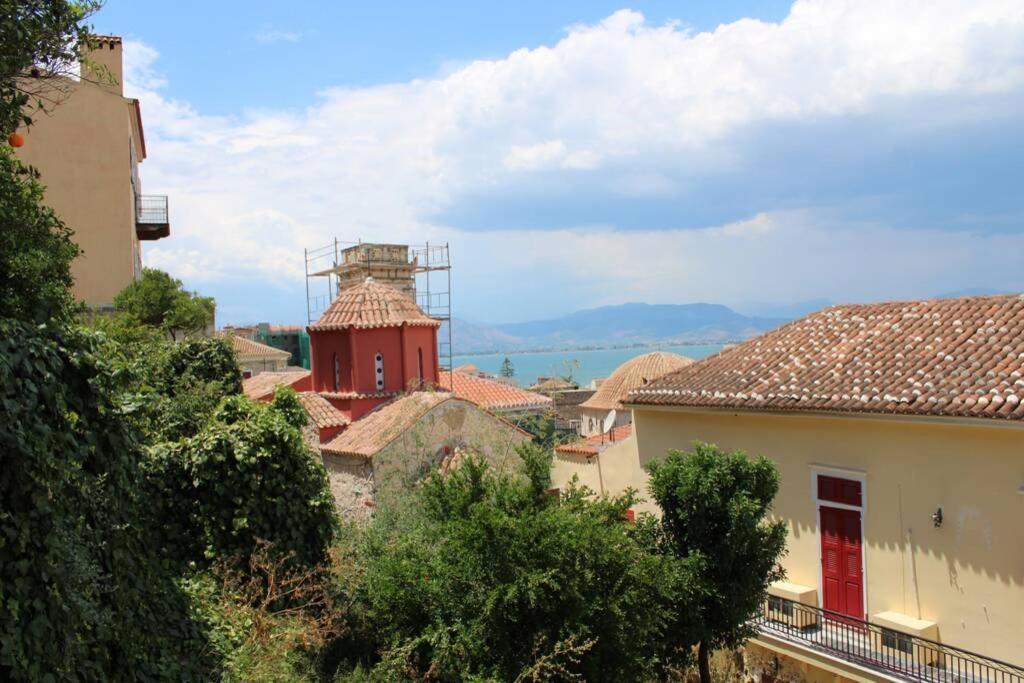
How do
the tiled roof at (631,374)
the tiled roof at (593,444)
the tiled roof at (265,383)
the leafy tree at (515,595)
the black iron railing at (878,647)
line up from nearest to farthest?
the leafy tree at (515,595) → the black iron railing at (878,647) → the tiled roof at (593,444) → the tiled roof at (265,383) → the tiled roof at (631,374)

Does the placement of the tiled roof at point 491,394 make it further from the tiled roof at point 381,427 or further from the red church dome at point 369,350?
the tiled roof at point 381,427

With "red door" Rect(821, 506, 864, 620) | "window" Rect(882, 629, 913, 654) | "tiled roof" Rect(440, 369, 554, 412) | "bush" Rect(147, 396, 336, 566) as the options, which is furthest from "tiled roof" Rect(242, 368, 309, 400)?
"window" Rect(882, 629, 913, 654)

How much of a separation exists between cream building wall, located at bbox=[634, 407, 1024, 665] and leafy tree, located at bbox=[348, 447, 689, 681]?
248 inches

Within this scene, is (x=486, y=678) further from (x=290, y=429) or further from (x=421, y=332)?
(x=421, y=332)

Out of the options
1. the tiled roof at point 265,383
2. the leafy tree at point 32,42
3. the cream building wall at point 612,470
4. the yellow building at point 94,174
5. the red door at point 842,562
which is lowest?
the red door at point 842,562

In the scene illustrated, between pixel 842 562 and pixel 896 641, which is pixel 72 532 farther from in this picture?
pixel 842 562

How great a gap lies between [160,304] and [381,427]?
30.7 ft

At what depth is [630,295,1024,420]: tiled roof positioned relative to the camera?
491 inches

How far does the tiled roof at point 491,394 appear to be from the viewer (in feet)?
91.6

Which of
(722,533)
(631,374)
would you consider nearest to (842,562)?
(722,533)

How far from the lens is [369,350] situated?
24594 mm

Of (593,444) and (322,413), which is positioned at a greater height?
(322,413)

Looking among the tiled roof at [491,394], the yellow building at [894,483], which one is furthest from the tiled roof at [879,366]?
the tiled roof at [491,394]

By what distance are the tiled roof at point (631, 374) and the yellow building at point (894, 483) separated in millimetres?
23163
